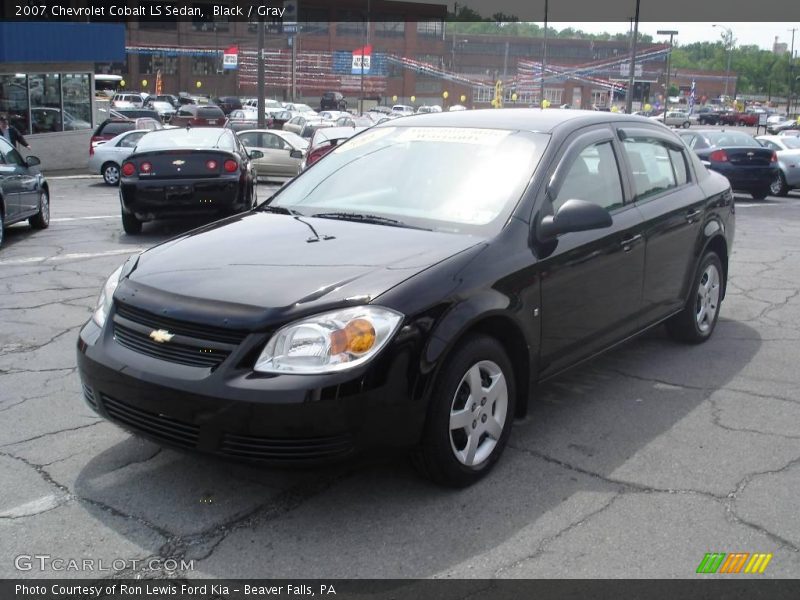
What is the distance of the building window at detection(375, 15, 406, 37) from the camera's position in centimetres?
9688

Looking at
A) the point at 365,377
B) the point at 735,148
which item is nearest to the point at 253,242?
the point at 365,377

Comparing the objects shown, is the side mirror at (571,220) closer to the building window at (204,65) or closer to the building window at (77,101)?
the building window at (77,101)

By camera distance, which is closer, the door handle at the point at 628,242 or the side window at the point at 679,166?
the door handle at the point at 628,242

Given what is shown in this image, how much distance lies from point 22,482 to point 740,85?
6525 inches

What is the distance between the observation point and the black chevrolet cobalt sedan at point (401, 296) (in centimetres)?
328

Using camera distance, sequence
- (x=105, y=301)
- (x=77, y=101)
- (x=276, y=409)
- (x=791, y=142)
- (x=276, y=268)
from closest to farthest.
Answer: (x=276, y=409), (x=276, y=268), (x=105, y=301), (x=791, y=142), (x=77, y=101)

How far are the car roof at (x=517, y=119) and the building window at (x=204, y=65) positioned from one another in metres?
89.4

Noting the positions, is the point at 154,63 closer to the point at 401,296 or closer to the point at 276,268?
the point at 276,268

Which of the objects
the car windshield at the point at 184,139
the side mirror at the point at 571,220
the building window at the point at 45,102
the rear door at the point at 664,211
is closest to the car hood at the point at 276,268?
the side mirror at the point at 571,220

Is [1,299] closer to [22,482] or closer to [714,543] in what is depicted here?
[22,482]

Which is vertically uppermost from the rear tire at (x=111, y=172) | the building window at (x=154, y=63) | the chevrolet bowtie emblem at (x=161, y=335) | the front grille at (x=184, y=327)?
the building window at (x=154, y=63)

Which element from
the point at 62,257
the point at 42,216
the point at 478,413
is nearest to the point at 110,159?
the point at 42,216

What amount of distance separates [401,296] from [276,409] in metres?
0.68

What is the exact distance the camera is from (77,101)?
27156 mm
